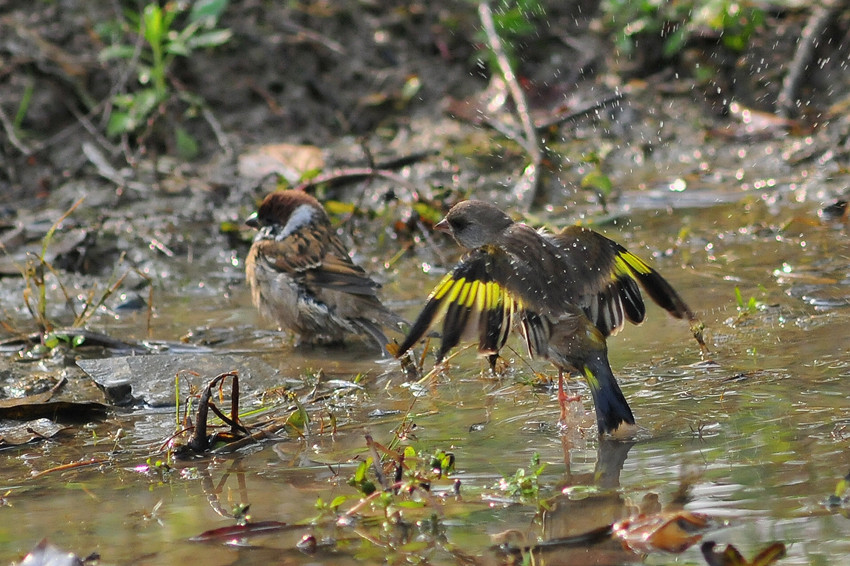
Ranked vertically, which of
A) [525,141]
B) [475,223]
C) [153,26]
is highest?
[153,26]

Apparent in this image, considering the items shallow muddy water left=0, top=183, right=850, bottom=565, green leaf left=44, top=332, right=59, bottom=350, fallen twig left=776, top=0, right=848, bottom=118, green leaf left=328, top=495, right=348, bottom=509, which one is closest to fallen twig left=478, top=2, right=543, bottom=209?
shallow muddy water left=0, top=183, right=850, bottom=565

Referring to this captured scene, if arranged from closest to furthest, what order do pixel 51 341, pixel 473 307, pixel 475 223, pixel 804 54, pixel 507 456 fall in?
pixel 507 456 < pixel 473 307 < pixel 475 223 < pixel 51 341 < pixel 804 54

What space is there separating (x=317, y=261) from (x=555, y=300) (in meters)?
2.31

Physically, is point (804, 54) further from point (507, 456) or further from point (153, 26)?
point (507, 456)

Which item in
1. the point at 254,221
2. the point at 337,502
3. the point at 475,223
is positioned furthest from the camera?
the point at 254,221

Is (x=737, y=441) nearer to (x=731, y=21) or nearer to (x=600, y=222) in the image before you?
(x=600, y=222)

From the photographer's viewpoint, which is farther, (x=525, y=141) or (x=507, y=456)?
(x=525, y=141)

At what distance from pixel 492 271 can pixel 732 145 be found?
5.94 m

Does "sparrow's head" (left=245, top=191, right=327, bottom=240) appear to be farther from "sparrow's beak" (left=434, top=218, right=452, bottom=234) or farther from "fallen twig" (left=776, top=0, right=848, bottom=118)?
"fallen twig" (left=776, top=0, right=848, bottom=118)

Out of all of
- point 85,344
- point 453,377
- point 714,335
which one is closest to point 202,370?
point 85,344

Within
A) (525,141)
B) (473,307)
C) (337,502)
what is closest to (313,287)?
(473,307)

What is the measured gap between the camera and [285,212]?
24.2 feet

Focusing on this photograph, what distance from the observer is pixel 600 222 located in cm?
802

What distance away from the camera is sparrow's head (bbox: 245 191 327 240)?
23.9ft
